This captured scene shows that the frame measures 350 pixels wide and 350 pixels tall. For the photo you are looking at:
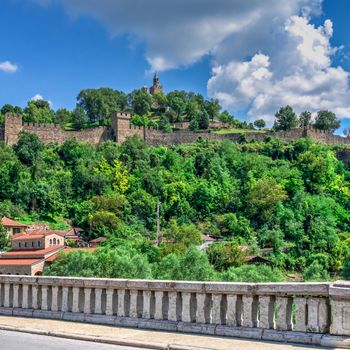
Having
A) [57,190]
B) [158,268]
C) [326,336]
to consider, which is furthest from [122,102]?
[326,336]

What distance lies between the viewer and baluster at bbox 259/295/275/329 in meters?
7.70

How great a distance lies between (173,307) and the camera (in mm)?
8734

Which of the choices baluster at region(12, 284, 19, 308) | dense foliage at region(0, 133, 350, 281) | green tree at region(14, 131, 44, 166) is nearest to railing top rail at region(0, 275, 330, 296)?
baluster at region(12, 284, 19, 308)

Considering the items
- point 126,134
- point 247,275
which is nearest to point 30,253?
point 247,275

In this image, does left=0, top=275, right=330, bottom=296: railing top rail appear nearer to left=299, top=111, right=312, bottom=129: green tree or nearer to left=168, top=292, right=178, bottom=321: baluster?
left=168, top=292, right=178, bottom=321: baluster

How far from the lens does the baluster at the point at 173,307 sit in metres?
8.71

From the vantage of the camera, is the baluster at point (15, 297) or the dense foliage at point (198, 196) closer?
the baluster at point (15, 297)

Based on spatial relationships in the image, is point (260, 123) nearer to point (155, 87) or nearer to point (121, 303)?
point (155, 87)

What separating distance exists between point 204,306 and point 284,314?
1.34 m

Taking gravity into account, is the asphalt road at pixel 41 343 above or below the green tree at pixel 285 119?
below

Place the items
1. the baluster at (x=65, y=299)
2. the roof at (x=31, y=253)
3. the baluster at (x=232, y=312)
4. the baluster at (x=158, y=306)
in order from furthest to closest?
the roof at (x=31, y=253) < the baluster at (x=65, y=299) < the baluster at (x=158, y=306) < the baluster at (x=232, y=312)

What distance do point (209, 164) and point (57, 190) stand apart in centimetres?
2282

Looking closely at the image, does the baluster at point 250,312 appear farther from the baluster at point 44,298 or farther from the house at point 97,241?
the house at point 97,241

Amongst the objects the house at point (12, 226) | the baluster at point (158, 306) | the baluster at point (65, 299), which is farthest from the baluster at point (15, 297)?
the house at point (12, 226)
